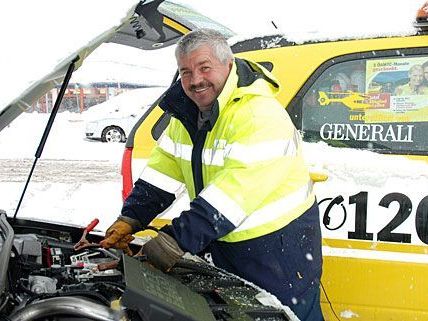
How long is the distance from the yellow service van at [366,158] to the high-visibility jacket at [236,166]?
2.15 feet

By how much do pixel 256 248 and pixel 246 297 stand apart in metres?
0.28

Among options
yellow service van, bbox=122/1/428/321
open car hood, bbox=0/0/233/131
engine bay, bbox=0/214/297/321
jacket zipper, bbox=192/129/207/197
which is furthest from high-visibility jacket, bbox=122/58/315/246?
yellow service van, bbox=122/1/428/321

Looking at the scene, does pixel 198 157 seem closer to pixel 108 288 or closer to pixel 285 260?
pixel 285 260

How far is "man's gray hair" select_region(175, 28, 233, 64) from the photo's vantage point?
2.62m

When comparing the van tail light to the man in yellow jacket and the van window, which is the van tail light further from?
the van window

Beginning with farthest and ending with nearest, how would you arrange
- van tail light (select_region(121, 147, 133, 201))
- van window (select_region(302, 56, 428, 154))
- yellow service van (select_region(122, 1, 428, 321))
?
van tail light (select_region(121, 147, 133, 201))
van window (select_region(302, 56, 428, 154))
yellow service van (select_region(122, 1, 428, 321))

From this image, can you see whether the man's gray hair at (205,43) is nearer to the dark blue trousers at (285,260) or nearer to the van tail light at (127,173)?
the dark blue trousers at (285,260)

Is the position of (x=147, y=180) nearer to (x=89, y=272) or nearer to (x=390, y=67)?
(x=89, y=272)

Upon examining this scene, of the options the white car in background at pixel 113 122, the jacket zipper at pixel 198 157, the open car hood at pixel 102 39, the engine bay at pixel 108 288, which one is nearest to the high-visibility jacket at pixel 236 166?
the jacket zipper at pixel 198 157

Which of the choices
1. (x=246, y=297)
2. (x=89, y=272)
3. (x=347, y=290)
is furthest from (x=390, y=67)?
(x=89, y=272)

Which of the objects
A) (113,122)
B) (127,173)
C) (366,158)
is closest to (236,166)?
(366,158)

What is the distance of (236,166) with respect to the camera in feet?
8.03

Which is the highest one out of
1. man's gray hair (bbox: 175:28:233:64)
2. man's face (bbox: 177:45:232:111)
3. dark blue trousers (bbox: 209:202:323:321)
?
man's gray hair (bbox: 175:28:233:64)

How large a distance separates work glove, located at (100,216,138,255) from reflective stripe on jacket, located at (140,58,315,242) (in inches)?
13.9
